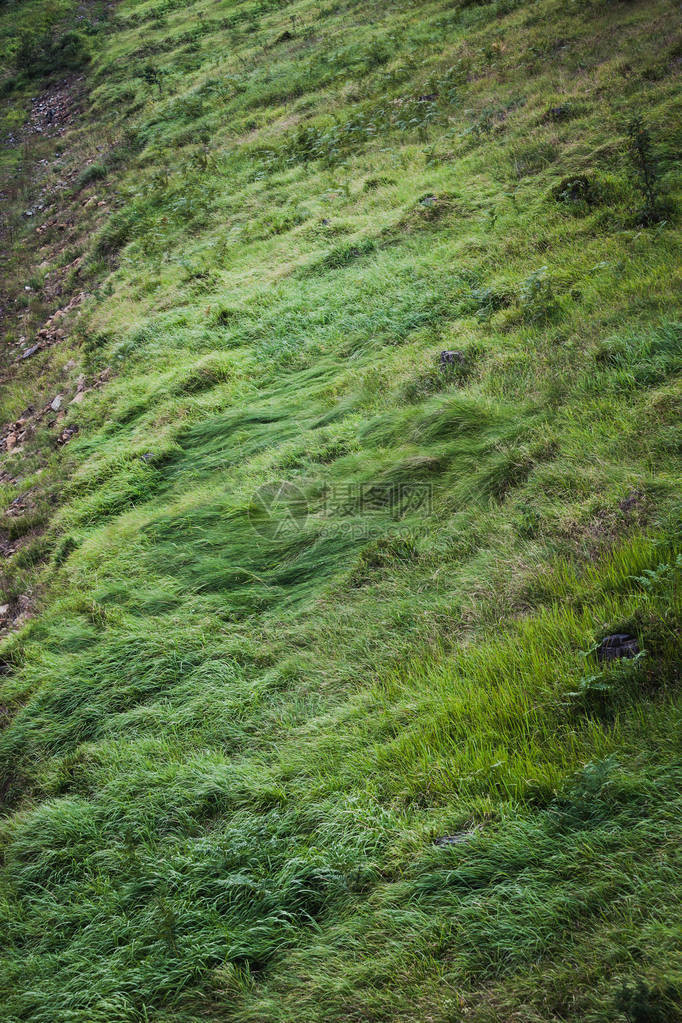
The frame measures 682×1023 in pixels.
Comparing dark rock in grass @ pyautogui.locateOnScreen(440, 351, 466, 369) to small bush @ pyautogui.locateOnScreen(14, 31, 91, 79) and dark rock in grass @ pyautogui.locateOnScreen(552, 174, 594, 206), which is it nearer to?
dark rock in grass @ pyautogui.locateOnScreen(552, 174, 594, 206)

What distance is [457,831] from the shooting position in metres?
2.67

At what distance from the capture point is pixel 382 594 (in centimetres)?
442

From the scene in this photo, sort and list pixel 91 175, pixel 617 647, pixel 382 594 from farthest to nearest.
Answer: pixel 91 175
pixel 382 594
pixel 617 647

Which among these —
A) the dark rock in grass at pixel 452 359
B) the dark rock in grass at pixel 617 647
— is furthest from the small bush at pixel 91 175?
the dark rock in grass at pixel 617 647

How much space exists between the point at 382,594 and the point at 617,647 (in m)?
1.77

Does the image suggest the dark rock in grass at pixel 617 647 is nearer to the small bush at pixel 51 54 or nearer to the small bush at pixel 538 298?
the small bush at pixel 538 298

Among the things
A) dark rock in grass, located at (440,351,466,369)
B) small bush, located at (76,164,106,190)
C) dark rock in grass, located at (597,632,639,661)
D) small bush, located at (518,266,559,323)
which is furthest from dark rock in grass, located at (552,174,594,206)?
small bush, located at (76,164,106,190)

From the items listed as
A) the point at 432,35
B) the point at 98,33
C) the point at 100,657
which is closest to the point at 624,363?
the point at 100,657

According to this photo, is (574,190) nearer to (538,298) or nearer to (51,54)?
(538,298)

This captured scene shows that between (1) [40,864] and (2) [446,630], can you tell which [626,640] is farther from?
(1) [40,864]

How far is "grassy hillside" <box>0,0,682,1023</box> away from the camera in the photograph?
2.42 metres

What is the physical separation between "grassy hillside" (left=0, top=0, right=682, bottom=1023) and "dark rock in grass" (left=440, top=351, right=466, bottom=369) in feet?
0.39

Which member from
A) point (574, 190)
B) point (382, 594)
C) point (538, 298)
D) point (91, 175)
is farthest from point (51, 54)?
point (382, 594)

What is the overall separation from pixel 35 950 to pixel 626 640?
11.0ft
